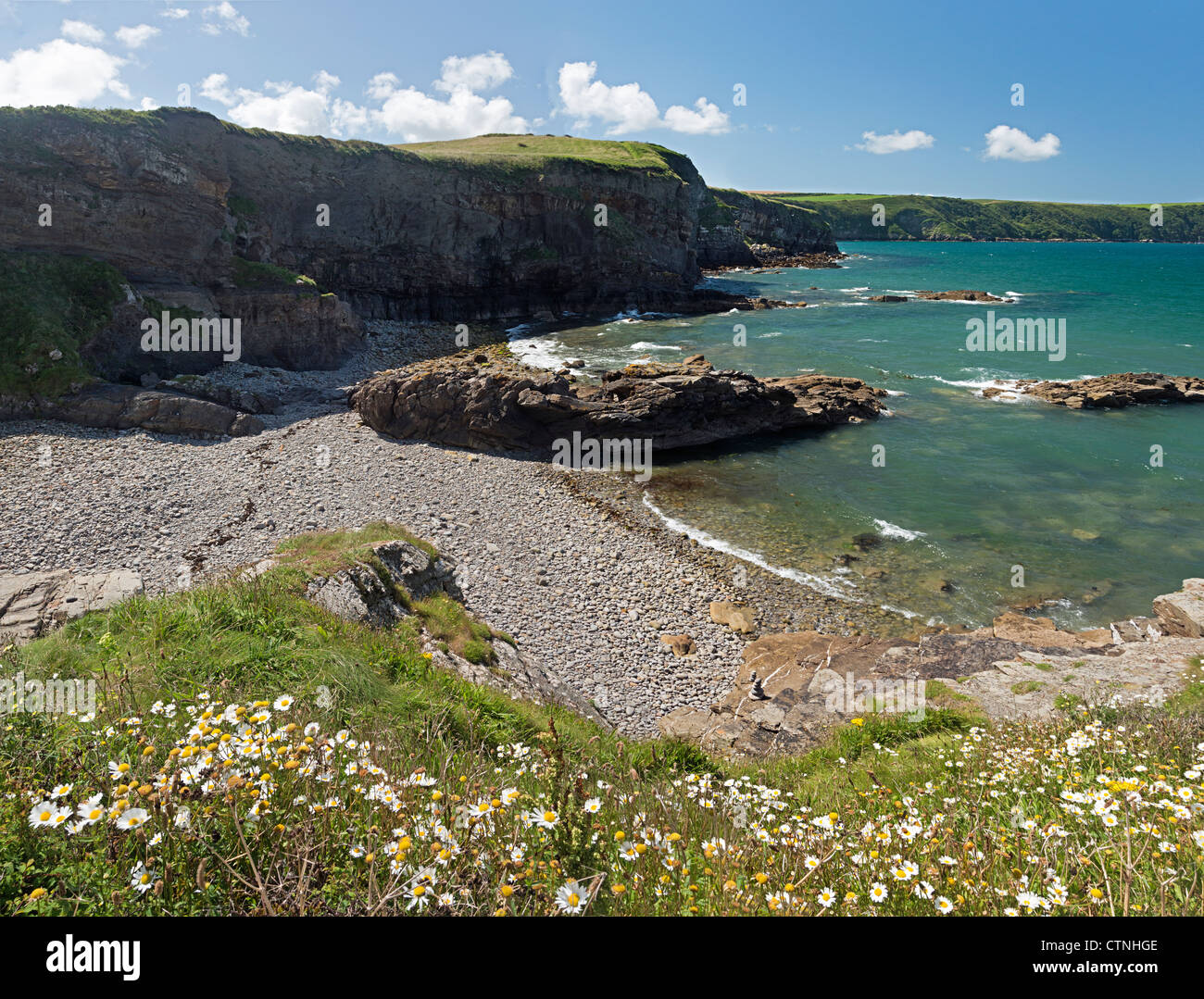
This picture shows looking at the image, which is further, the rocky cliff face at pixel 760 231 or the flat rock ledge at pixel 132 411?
the rocky cliff face at pixel 760 231

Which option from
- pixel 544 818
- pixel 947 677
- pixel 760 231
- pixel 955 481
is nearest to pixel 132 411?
pixel 544 818

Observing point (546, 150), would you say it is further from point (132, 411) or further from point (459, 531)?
point (459, 531)

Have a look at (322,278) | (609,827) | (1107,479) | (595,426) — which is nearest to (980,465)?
(1107,479)

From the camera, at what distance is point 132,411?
26.9 meters

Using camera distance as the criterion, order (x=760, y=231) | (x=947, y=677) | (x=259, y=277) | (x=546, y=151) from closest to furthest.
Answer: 1. (x=947, y=677)
2. (x=259, y=277)
3. (x=546, y=151)
4. (x=760, y=231)

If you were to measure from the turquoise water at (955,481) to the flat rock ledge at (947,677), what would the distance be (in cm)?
370

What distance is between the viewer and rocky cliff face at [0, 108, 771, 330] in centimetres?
3244

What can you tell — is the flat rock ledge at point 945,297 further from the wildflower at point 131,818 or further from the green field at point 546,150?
the wildflower at point 131,818

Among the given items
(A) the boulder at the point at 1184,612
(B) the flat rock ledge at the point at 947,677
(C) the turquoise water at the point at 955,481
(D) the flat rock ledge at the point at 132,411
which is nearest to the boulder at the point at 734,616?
(B) the flat rock ledge at the point at 947,677

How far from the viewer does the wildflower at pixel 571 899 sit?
10.1 ft

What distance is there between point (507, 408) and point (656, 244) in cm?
5243

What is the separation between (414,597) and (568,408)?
61.5 feet

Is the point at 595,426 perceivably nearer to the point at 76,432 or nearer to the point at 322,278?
the point at 76,432

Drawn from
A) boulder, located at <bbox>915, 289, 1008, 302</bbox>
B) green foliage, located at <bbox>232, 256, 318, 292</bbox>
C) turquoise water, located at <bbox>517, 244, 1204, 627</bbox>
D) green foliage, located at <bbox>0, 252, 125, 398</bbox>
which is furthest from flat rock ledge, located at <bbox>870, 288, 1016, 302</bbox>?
green foliage, located at <bbox>0, 252, 125, 398</bbox>
